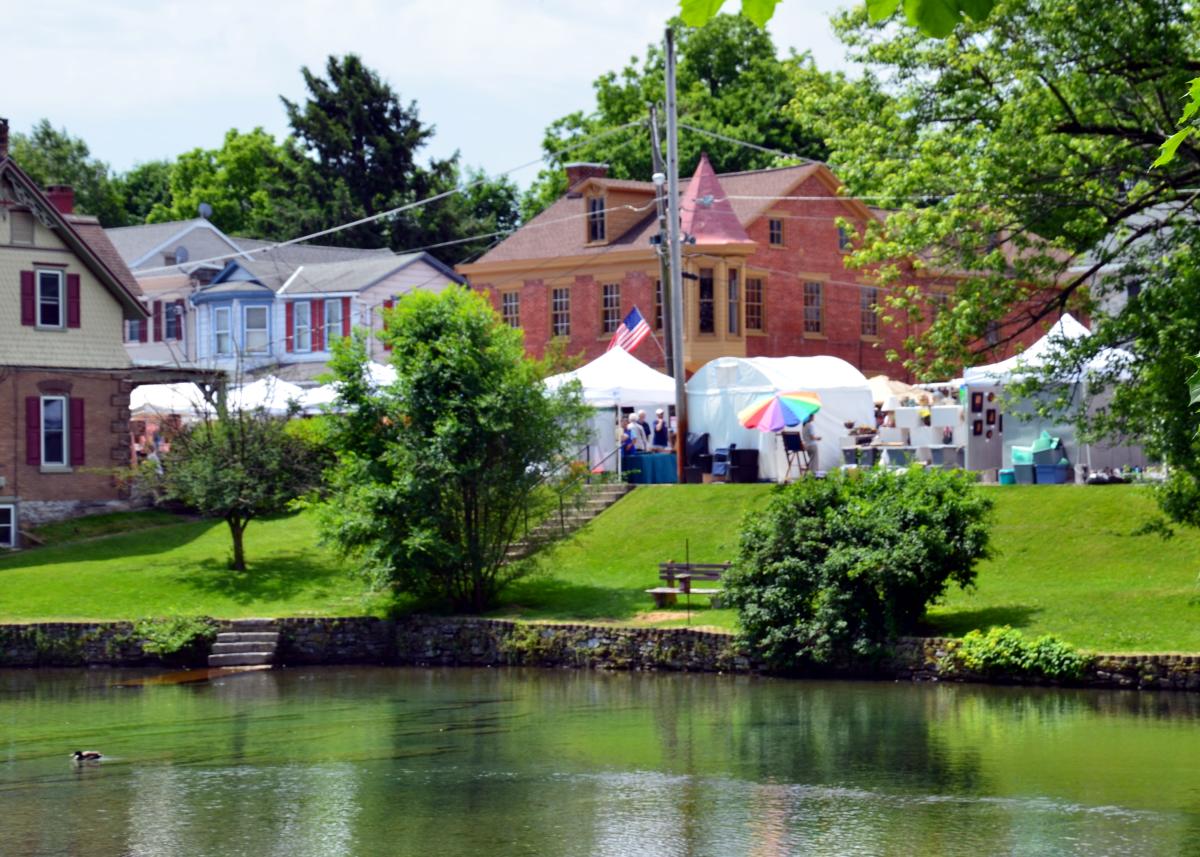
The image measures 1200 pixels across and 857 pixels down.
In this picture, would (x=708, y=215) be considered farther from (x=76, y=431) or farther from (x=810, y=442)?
(x=76, y=431)

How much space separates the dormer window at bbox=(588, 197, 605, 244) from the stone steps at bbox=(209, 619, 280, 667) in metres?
25.7

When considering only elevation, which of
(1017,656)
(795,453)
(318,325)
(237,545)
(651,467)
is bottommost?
(1017,656)

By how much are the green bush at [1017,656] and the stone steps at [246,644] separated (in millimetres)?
13146

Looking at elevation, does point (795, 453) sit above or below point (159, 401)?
below

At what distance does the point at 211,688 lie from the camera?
1120 inches

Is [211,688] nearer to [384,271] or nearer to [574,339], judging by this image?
[574,339]

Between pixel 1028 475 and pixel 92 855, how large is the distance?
25768 millimetres

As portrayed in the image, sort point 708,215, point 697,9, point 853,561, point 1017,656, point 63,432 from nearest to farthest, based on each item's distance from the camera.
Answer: point 697,9, point 1017,656, point 853,561, point 63,432, point 708,215

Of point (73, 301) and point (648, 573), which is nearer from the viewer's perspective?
point (648, 573)

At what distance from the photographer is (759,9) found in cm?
530

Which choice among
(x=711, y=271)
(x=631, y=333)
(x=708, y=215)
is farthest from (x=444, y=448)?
(x=708, y=215)

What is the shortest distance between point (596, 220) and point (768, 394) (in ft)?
53.7

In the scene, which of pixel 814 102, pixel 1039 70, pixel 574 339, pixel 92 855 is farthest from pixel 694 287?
pixel 92 855

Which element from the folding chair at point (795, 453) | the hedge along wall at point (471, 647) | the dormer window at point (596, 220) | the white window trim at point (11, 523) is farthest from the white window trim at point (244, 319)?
the hedge along wall at point (471, 647)
